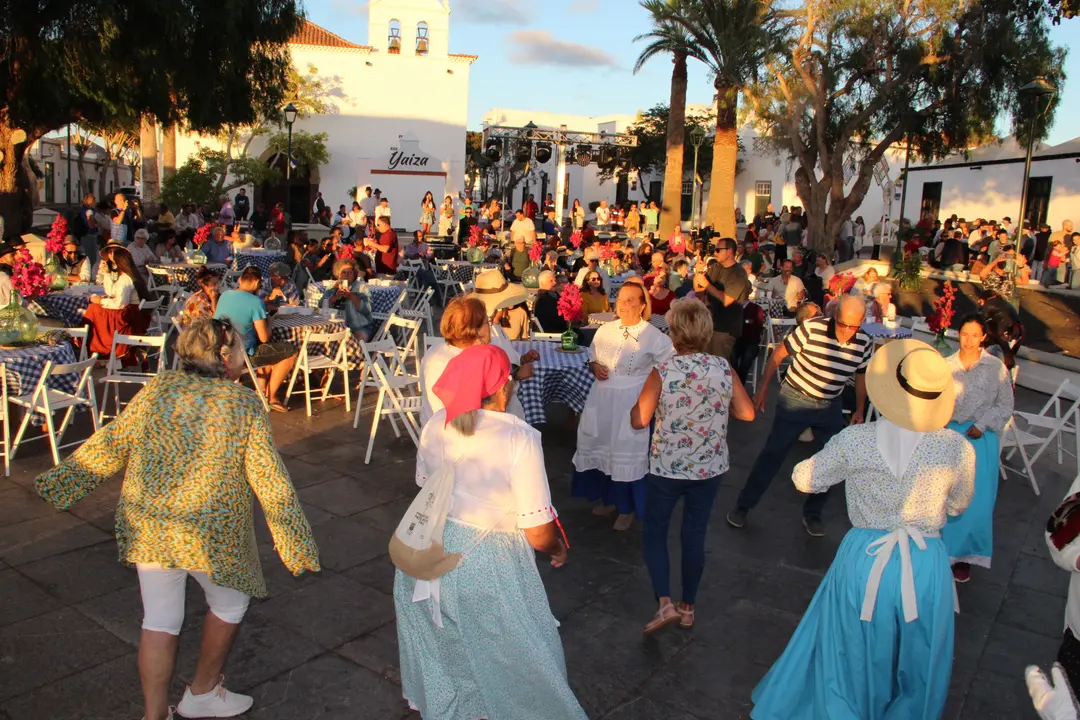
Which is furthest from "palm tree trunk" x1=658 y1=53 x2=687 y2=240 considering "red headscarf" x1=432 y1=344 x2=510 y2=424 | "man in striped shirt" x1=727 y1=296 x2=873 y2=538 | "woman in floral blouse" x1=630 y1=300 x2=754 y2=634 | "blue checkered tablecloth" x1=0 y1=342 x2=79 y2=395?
"red headscarf" x1=432 y1=344 x2=510 y2=424

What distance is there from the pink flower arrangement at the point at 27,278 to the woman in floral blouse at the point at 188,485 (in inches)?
203

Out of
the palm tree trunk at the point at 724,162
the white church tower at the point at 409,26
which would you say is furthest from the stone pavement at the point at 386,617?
the white church tower at the point at 409,26

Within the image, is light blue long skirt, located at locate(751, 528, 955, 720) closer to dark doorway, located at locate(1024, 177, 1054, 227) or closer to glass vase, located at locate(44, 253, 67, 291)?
glass vase, located at locate(44, 253, 67, 291)

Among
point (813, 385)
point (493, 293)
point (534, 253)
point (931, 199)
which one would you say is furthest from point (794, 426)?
point (931, 199)

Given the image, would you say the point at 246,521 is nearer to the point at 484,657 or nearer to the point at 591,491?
the point at 484,657

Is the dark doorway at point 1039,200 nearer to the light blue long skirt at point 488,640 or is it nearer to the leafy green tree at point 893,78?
the leafy green tree at point 893,78

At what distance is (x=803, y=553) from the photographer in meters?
5.11

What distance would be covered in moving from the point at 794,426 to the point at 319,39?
120 feet

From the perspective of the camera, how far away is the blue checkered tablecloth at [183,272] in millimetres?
11766

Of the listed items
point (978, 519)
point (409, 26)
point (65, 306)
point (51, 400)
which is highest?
point (409, 26)

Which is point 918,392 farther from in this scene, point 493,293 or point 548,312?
point 548,312

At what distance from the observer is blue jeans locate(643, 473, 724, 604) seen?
382 centimetres

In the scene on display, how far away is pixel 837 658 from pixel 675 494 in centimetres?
102

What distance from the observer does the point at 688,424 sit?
3.76 meters
